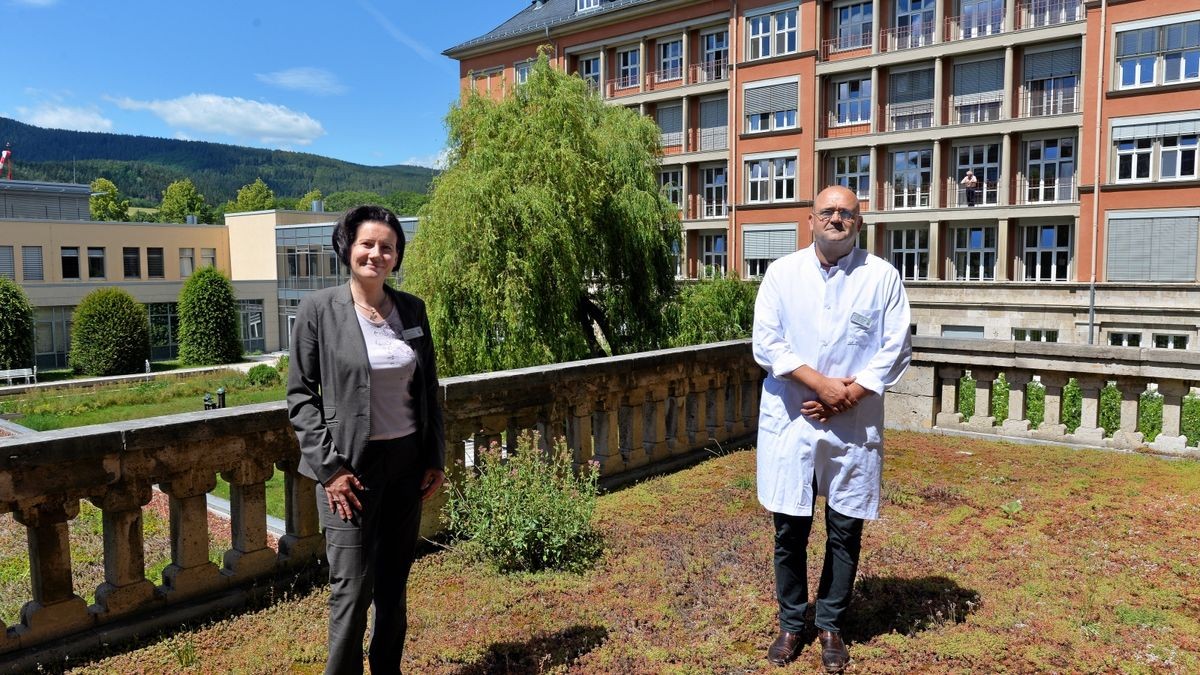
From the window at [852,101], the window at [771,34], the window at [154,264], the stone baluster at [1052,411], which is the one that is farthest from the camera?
the window at [154,264]

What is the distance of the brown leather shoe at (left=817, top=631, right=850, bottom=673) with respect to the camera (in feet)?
11.1

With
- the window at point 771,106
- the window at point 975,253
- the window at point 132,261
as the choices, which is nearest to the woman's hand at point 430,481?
the window at point 975,253

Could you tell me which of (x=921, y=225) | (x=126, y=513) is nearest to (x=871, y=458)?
(x=126, y=513)

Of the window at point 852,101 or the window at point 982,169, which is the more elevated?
the window at point 852,101

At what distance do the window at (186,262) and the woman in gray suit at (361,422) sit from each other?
Result: 5646 centimetres

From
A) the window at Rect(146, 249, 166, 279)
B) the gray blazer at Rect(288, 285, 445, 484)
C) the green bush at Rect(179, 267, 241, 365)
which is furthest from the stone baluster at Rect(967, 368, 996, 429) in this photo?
the window at Rect(146, 249, 166, 279)

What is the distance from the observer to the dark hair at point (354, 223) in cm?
299

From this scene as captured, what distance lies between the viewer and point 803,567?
140 inches

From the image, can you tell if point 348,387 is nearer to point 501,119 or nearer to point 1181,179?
point 501,119

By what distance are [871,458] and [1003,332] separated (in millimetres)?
33184

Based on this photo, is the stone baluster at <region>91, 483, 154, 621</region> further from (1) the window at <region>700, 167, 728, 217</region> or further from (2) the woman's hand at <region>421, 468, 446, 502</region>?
(1) the window at <region>700, 167, 728, 217</region>

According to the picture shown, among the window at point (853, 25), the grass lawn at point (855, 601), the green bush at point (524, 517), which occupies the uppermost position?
the window at point (853, 25)

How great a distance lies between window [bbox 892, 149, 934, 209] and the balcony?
6.06 m

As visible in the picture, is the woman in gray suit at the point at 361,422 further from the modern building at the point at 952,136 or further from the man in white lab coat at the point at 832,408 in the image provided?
the modern building at the point at 952,136
